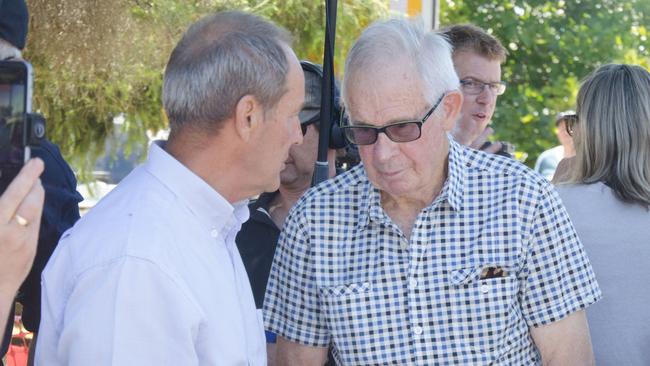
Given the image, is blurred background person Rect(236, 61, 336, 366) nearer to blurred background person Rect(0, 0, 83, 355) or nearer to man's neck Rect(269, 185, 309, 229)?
man's neck Rect(269, 185, 309, 229)

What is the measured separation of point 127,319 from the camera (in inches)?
67.9

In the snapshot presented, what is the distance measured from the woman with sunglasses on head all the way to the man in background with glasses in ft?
1.95

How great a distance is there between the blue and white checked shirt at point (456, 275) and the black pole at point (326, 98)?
0.43m

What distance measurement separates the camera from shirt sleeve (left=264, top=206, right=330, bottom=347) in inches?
97.7

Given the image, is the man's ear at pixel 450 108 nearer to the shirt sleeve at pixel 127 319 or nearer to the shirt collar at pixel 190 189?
the shirt collar at pixel 190 189

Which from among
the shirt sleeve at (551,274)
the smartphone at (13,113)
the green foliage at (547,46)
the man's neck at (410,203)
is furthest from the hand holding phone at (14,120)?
the green foliage at (547,46)

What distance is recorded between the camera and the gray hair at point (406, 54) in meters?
2.40

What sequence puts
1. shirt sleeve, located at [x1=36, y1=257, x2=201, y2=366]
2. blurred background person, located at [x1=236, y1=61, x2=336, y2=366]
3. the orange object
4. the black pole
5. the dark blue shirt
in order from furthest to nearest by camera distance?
the orange object < blurred background person, located at [x1=236, y1=61, x2=336, y2=366] < the black pole < the dark blue shirt < shirt sleeve, located at [x1=36, y1=257, x2=201, y2=366]

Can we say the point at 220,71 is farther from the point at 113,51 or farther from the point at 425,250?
the point at 113,51

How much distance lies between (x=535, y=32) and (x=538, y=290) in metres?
11.2

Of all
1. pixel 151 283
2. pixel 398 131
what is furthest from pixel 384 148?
pixel 151 283

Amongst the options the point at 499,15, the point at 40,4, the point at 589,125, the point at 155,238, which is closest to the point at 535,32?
the point at 499,15

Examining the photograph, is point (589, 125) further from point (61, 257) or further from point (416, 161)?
point (61, 257)

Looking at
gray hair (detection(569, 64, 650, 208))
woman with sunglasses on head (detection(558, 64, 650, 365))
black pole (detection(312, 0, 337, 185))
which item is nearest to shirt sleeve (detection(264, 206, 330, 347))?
black pole (detection(312, 0, 337, 185))
